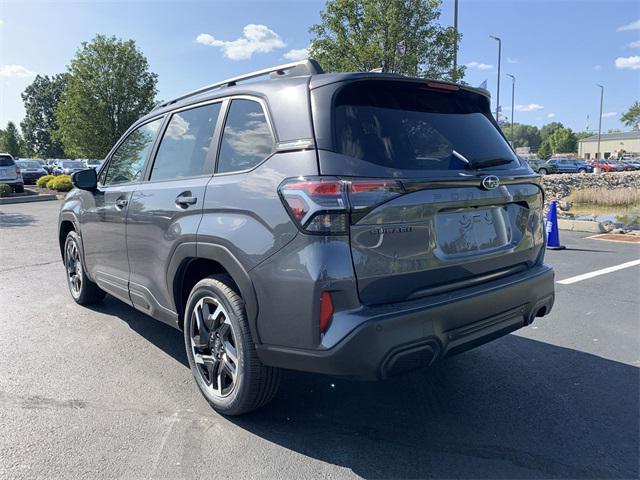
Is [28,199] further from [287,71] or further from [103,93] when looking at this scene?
[287,71]

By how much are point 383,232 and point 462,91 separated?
1.37 meters

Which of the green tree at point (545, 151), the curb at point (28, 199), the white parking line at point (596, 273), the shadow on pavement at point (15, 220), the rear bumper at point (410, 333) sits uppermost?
the green tree at point (545, 151)

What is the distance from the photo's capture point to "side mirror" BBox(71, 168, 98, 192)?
14.9ft

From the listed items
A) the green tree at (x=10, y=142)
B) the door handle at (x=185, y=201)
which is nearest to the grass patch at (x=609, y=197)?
the door handle at (x=185, y=201)

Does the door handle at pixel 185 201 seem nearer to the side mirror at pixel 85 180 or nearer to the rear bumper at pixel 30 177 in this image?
the side mirror at pixel 85 180

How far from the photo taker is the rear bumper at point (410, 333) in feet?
7.67

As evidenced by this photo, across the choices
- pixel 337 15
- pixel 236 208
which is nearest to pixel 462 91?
pixel 236 208

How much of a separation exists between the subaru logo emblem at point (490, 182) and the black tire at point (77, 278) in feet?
13.4

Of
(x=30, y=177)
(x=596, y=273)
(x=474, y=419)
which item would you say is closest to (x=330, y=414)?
(x=474, y=419)

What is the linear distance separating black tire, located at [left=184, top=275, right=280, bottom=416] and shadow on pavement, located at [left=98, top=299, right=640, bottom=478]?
20 centimetres

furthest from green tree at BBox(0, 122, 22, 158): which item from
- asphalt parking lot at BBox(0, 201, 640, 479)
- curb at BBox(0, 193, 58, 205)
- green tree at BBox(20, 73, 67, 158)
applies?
asphalt parking lot at BBox(0, 201, 640, 479)

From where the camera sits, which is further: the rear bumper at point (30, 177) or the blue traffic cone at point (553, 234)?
the rear bumper at point (30, 177)

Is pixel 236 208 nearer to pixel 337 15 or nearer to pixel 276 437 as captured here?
pixel 276 437

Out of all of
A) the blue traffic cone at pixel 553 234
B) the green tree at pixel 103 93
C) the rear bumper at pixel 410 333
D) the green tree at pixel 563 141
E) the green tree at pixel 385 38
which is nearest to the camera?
the rear bumper at pixel 410 333
